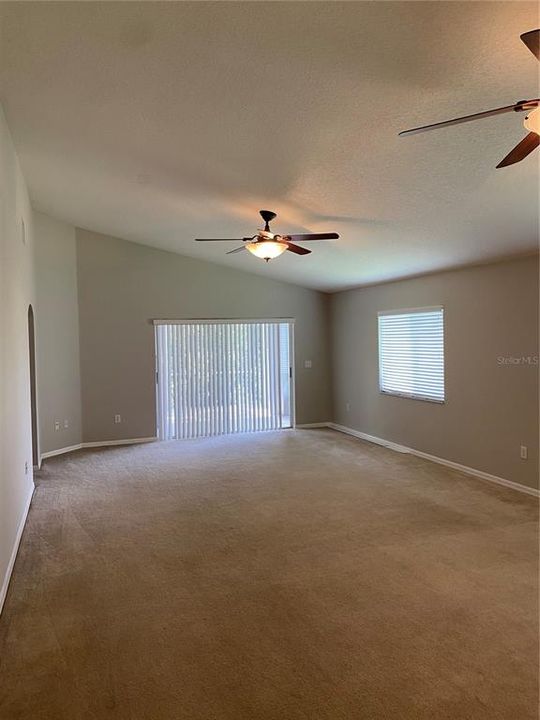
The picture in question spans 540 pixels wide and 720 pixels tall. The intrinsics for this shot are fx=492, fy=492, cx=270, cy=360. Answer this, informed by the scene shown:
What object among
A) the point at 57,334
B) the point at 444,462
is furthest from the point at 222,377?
the point at 444,462

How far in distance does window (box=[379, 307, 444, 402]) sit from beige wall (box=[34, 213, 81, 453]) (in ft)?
14.7

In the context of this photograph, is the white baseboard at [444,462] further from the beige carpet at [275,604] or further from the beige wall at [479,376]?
the beige carpet at [275,604]

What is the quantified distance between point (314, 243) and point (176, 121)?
2.67 metres

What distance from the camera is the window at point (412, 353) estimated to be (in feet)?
20.0

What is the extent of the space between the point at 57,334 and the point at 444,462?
5.38 meters

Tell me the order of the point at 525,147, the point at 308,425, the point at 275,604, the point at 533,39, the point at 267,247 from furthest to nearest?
1. the point at 308,425
2. the point at 267,247
3. the point at 275,604
4. the point at 525,147
5. the point at 533,39

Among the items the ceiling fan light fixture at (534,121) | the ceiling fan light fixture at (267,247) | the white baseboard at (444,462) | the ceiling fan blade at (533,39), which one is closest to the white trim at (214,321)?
the white baseboard at (444,462)

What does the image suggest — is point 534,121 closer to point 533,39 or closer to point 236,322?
point 533,39

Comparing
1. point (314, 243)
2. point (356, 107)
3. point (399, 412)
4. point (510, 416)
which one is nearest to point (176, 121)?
point (356, 107)

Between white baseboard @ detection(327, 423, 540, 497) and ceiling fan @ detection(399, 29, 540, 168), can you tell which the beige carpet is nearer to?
white baseboard @ detection(327, 423, 540, 497)

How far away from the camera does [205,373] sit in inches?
309

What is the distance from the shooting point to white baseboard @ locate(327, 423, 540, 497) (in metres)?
4.89

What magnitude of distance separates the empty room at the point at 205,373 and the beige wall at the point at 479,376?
27mm

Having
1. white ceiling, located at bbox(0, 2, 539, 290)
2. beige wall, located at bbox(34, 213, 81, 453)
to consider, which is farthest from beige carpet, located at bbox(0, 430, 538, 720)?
white ceiling, located at bbox(0, 2, 539, 290)
